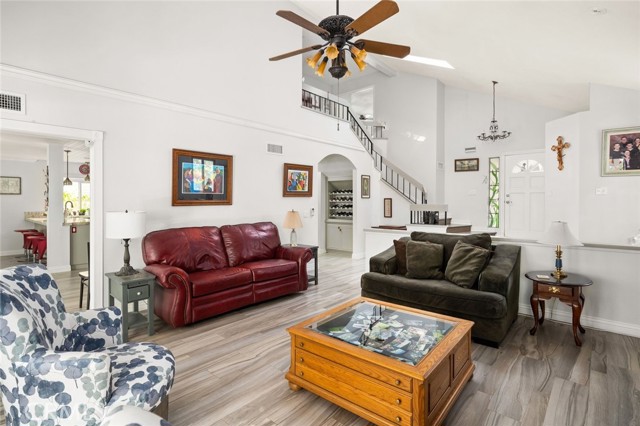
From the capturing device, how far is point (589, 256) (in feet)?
11.3

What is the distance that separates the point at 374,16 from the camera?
2.55 meters

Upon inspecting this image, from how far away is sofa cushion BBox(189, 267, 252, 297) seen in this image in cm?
359

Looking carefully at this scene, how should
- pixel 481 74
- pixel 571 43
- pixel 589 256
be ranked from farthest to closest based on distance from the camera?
pixel 481 74 → pixel 571 43 → pixel 589 256

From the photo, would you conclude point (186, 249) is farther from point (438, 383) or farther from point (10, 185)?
point (10, 185)

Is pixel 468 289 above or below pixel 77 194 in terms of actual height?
below

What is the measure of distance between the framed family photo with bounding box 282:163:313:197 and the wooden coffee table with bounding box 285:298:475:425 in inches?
141

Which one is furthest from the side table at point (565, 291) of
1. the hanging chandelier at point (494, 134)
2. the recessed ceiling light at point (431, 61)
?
the hanging chandelier at point (494, 134)

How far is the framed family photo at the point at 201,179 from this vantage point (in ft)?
14.5

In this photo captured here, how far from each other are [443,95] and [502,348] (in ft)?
24.9

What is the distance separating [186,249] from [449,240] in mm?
3164

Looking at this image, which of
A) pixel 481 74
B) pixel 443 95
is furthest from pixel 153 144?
pixel 443 95

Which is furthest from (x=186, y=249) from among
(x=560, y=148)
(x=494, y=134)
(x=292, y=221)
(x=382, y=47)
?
(x=494, y=134)

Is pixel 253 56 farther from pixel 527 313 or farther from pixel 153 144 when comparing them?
pixel 527 313

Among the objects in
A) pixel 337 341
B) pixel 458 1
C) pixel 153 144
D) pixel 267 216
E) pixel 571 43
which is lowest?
pixel 337 341
